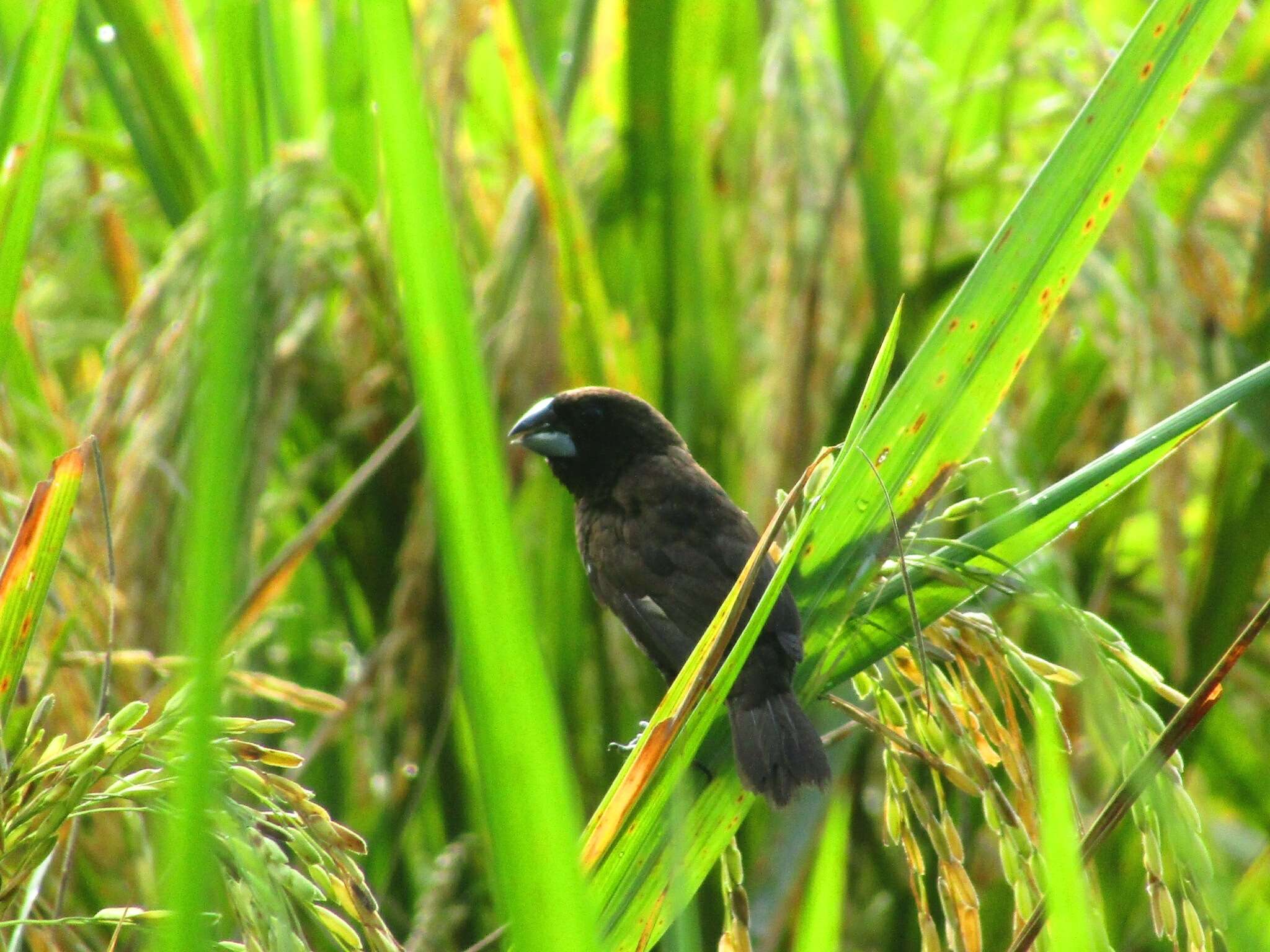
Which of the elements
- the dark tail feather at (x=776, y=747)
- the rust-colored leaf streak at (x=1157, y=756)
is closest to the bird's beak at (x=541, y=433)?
the dark tail feather at (x=776, y=747)

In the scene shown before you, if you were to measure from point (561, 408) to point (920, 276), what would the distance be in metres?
0.67

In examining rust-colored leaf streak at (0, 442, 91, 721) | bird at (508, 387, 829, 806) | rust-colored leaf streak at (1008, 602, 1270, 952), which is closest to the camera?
rust-colored leaf streak at (1008, 602, 1270, 952)

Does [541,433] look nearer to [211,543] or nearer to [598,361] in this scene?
[598,361]

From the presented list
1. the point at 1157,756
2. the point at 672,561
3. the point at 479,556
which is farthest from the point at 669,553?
the point at 479,556

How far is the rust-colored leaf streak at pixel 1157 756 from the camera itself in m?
0.89

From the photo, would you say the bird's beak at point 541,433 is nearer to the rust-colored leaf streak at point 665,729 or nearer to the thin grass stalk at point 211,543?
the rust-colored leaf streak at point 665,729

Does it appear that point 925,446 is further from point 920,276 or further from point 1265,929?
point 920,276

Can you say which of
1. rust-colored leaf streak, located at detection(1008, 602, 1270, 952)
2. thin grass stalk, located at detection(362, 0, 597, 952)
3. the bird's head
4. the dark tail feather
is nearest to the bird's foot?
the dark tail feather

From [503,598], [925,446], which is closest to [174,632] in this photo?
A: [925,446]

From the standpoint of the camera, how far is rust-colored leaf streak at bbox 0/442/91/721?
3.36 ft

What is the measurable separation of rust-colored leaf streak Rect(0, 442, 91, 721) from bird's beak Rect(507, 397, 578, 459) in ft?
4.05

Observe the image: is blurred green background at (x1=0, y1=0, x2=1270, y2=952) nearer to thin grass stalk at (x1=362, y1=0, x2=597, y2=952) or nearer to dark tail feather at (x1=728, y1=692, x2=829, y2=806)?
dark tail feather at (x1=728, y1=692, x2=829, y2=806)

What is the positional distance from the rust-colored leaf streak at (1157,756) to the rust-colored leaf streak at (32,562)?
794mm

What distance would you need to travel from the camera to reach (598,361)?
2.20 meters
